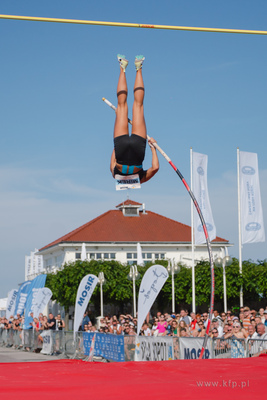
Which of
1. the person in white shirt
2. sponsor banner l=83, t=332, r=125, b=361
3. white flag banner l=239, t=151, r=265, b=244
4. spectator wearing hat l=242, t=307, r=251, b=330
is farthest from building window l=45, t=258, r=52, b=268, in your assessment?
spectator wearing hat l=242, t=307, r=251, b=330

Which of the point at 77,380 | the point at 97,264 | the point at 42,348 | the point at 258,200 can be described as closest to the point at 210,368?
the point at 77,380

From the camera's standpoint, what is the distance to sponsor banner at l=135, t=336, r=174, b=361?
46.9 feet

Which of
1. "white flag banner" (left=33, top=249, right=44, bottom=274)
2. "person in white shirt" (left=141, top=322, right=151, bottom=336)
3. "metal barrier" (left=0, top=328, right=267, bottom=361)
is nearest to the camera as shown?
"metal barrier" (left=0, top=328, right=267, bottom=361)

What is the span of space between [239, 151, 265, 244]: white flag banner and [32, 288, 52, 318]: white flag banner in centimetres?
912

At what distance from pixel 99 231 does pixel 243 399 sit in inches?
2656

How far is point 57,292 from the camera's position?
52.8m

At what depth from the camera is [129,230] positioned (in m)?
72.4

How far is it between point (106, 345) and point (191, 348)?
15.2 ft

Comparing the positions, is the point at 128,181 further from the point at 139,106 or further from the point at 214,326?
the point at 214,326

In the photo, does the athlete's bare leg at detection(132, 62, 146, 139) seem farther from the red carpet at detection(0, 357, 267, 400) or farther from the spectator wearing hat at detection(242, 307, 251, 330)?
the spectator wearing hat at detection(242, 307, 251, 330)

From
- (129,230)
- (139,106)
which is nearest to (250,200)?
(139,106)

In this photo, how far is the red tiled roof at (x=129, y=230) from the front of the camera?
7038 centimetres

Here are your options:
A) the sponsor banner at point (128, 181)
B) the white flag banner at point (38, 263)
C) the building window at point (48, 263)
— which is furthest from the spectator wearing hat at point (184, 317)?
the white flag banner at point (38, 263)

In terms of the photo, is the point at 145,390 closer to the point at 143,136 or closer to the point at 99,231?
the point at 143,136
